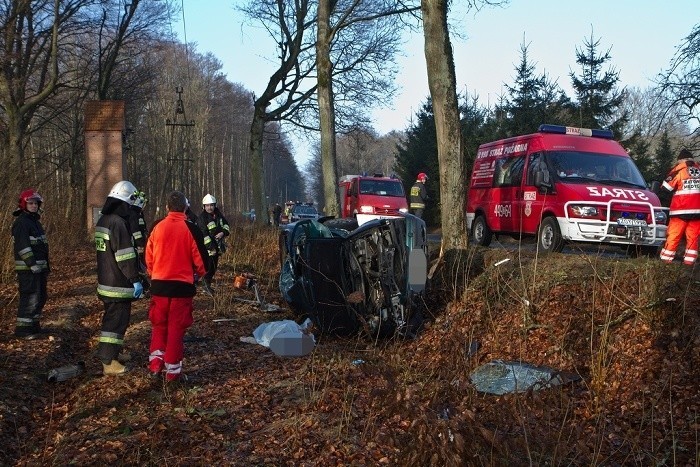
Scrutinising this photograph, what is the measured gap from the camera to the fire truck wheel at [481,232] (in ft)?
44.8

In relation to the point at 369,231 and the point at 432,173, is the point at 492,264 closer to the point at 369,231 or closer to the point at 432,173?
the point at 369,231

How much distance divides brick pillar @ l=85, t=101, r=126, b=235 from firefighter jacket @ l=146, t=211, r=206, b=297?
17394 millimetres

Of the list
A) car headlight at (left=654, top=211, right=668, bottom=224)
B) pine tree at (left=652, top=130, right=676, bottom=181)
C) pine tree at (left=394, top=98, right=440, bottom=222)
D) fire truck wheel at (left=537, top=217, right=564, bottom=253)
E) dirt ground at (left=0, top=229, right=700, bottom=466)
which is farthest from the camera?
pine tree at (left=394, top=98, right=440, bottom=222)

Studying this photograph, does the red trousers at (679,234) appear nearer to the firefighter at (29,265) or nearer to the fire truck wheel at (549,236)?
the fire truck wheel at (549,236)

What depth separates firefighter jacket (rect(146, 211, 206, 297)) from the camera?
611 cm

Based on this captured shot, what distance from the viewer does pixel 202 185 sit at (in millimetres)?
57719

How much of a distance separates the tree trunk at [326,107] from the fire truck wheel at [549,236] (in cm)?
738

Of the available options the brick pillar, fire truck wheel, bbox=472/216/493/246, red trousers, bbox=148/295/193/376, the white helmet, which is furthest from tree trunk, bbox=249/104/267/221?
red trousers, bbox=148/295/193/376

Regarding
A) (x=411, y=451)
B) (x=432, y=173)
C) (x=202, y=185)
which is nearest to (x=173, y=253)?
(x=411, y=451)

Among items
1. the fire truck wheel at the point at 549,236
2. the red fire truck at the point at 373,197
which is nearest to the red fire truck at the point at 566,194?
the fire truck wheel at the point at 549,236

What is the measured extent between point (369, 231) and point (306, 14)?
59.8 feet

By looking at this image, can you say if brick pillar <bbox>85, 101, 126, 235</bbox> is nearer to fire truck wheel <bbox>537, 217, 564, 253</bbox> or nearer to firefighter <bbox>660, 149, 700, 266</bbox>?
fire truck wheel <bbox>537, 217, 564, 253</bbox>

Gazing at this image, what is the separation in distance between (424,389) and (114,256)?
310cm

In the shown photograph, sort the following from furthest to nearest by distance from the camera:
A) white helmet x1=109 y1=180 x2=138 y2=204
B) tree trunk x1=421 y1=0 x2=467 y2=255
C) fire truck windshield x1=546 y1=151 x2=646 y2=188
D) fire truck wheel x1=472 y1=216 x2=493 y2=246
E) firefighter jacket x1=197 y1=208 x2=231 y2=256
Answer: fire truck wheel x1=472 y1=216 x2=493 y2=246
firefighter jacket x1=197 y1=208 x2=231 y2=256
fire truck windshield x1=546 y1=151 x2=646 y2=188
tree trunk x1=421 y1=0 x2=467 y2=255
white helmet x1=109 y1=180 x2=138 y2=204
